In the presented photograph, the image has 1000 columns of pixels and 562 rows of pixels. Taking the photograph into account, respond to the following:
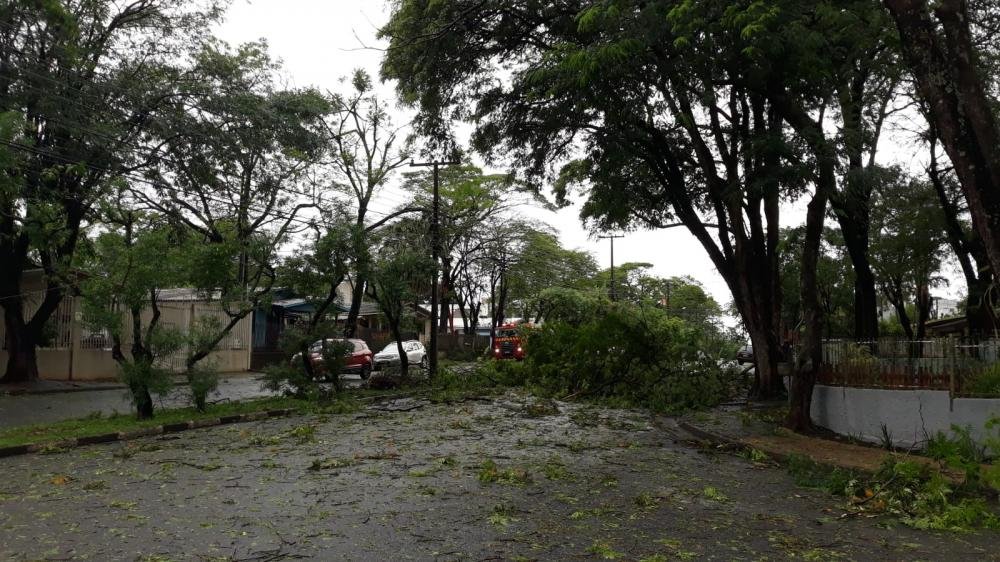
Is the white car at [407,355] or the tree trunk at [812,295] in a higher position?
the tree trunk at [812,295]

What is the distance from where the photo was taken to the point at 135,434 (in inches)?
460

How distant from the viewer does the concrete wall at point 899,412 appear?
32.3 ft

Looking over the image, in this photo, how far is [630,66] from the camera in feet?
37.3

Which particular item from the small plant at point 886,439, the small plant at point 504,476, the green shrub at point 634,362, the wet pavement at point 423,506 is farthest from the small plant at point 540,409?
the small plant at point 504,476

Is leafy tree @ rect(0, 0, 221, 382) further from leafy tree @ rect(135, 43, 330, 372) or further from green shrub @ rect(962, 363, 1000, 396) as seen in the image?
green shrub @ rect(962, 363, 1000, 396)

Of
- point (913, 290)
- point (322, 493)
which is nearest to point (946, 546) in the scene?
point (322, 493)

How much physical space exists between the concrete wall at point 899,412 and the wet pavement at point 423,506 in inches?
107

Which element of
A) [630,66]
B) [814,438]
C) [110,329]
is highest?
[630,66]

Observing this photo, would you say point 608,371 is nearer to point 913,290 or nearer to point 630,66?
point 630,66

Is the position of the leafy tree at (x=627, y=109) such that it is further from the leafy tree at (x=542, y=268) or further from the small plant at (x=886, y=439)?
the leafy tree at (x=542, y=268)

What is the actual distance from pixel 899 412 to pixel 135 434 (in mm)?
11706

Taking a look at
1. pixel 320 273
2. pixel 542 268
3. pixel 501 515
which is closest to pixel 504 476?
pixel 501 515

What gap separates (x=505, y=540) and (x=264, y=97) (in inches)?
740

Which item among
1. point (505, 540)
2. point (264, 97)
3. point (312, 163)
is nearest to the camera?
point (505, 540)
